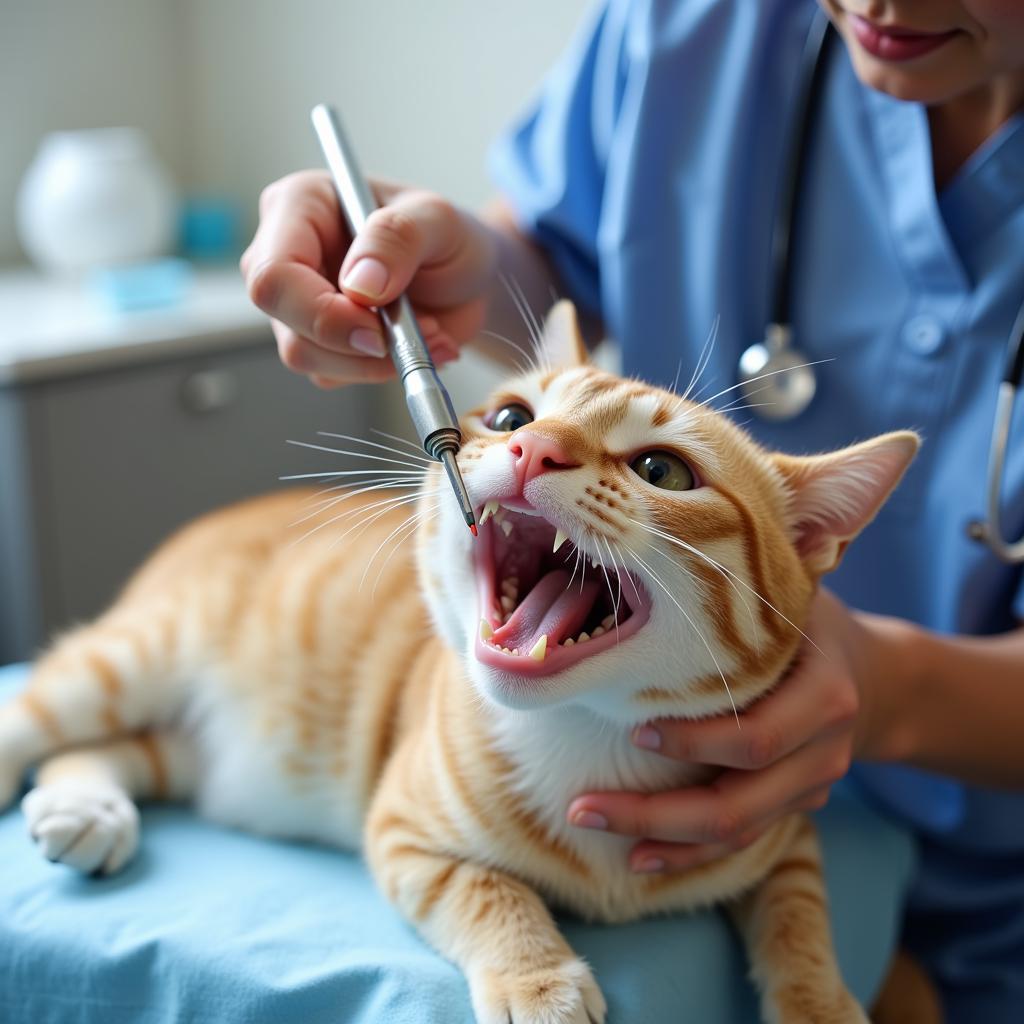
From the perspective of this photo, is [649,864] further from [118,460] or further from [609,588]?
[118,460]

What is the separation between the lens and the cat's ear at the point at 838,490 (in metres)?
0.70

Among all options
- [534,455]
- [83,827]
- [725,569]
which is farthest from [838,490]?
[83,827]

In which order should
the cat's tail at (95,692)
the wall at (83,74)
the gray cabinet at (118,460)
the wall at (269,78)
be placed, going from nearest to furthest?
the cat's tail at (95,692)
the gray cabinet at (118,460)
the wall at (269,78)
the wall at (83,74)

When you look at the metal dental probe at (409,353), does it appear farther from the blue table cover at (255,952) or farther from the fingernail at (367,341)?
the blue table cover at (255,952)

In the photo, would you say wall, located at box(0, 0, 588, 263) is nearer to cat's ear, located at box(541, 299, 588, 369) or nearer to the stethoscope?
the stethoscope

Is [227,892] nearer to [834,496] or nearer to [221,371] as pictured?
[834,496]

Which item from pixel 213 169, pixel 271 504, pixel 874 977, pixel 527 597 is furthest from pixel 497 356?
pixel 213 169

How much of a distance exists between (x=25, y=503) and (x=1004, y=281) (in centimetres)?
122

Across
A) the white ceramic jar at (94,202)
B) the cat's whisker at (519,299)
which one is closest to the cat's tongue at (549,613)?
the cat's whisker at (519,299)

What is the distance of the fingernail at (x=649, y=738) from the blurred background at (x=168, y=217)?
109 cm

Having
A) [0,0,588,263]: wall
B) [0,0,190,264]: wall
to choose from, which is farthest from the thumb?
[0,0,190,264]: wall

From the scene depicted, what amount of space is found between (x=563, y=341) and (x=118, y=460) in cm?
99

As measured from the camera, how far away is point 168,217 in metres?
2.13

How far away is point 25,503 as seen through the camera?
5.06 ft
